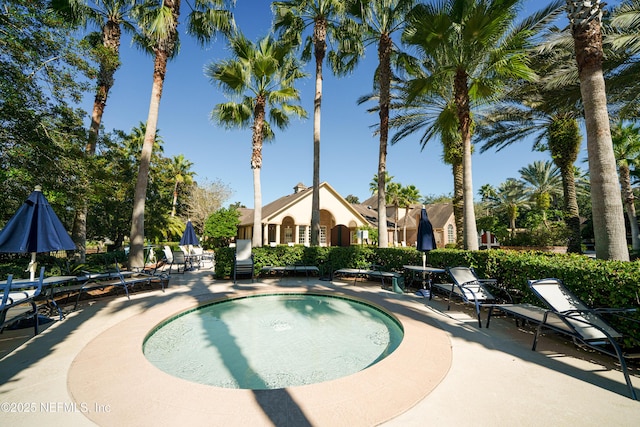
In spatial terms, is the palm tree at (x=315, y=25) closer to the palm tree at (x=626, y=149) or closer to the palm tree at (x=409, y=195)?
the palm tree at (x=409, y=195)

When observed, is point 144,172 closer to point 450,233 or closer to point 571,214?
point 571,214

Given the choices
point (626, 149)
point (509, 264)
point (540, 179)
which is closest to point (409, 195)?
point (626, 149)

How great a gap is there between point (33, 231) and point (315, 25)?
14.8 m

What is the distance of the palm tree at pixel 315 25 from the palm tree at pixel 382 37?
142 cm

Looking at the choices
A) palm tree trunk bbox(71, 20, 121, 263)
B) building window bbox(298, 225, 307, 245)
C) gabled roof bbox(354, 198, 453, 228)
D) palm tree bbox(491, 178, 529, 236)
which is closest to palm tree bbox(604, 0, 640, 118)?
gabled roof bbox(354, 198, 453, 228)

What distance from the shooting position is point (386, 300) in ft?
24.3

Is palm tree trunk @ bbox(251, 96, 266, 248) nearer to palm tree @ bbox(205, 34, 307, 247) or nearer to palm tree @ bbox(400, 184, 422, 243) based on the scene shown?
palm tree @ bbox(205, 34, 307, 247)

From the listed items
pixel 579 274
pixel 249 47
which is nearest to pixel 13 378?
pixel 579 274

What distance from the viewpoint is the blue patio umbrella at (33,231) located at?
5.07 metres

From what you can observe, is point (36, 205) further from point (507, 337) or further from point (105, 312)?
point (507, 337)

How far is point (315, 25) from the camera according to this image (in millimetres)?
14047

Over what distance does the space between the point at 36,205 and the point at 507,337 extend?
32.2ft

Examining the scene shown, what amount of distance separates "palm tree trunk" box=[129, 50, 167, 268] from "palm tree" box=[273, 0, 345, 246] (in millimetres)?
6653

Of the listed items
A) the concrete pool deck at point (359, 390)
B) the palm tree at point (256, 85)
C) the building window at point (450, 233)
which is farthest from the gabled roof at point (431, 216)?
the concrete pool deck at point (359, 390)
